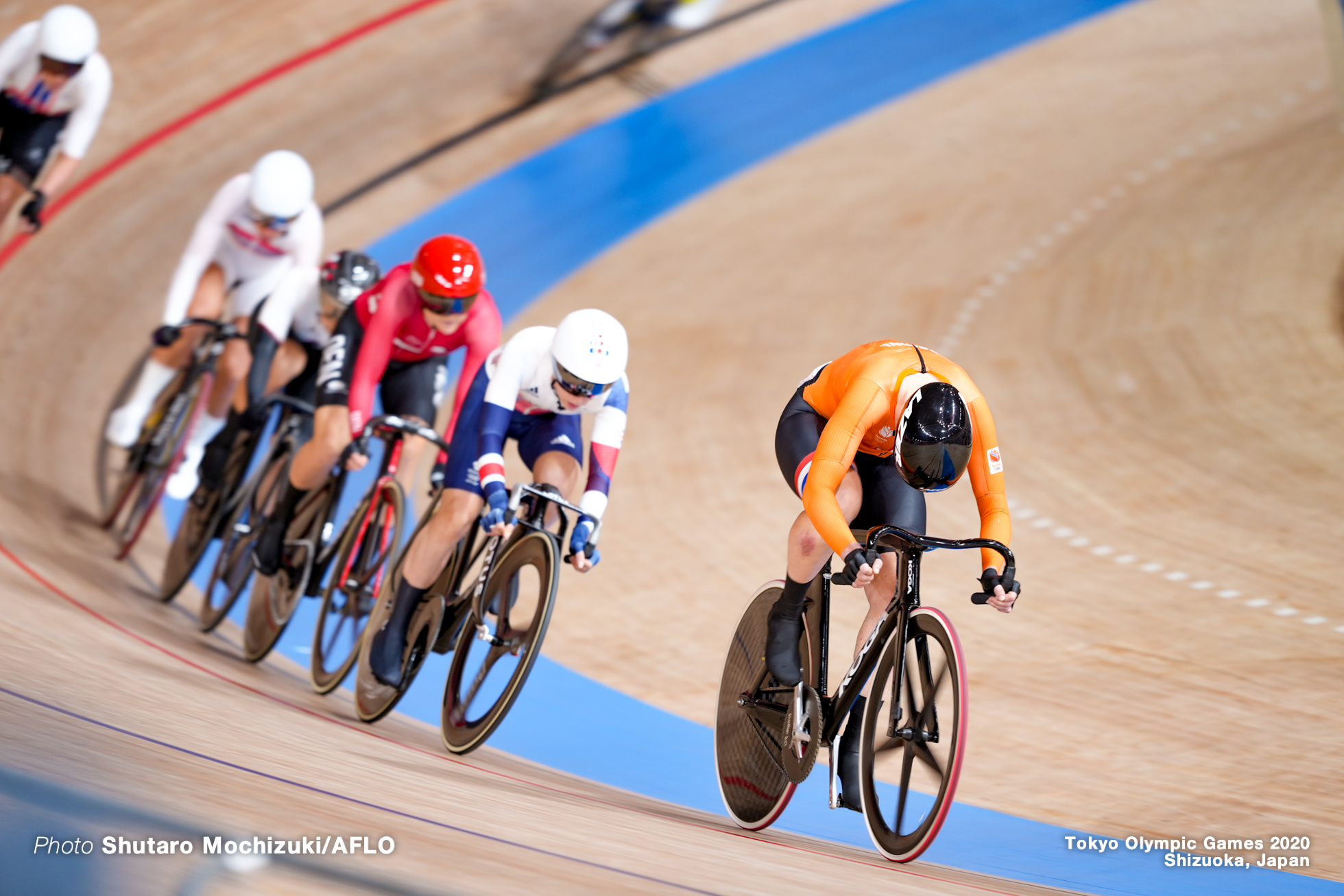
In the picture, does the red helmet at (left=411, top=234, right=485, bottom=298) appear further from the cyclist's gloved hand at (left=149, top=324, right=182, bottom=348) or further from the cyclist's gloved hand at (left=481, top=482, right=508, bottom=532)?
the cyclist's gloved hand at (left=149, top=324, right=182, bottom=348)

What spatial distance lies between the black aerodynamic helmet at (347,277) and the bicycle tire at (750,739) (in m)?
1.93

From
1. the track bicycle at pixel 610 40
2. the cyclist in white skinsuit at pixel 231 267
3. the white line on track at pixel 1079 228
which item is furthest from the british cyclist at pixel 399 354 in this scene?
the track bicycle at pixel 610 40

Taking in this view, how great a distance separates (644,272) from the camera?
7.90 metres

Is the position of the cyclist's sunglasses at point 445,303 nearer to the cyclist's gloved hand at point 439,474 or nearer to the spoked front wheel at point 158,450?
the cyclist's gloved hand at point 439,474

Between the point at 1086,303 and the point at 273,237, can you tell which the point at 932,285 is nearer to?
the point at 1086,303

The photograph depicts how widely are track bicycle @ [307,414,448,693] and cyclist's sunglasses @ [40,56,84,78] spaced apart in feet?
7.78

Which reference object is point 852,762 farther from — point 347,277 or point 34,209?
point 34,209

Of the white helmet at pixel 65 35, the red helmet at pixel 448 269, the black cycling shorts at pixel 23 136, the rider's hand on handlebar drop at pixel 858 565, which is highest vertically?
the white helmet at pixel 65 35

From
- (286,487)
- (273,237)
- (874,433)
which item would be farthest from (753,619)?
(273,237)

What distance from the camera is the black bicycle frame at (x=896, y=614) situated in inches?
103

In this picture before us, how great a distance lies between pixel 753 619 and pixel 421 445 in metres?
1.39

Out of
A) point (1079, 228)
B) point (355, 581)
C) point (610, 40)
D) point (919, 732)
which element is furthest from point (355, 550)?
point (610, 40)

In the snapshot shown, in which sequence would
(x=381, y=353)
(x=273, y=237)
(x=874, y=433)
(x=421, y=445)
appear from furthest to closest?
(x=273, y=237) < (x=421, y=445) < (x=381, y=353) < (x=874, y=433)

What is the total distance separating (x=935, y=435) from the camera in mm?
2566
